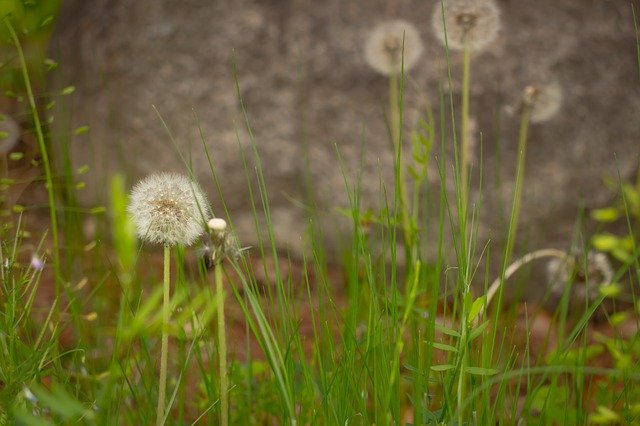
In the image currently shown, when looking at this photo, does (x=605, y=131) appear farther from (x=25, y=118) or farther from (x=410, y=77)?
(x=25, y=118)

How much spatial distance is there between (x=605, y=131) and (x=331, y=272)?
100 centimetres

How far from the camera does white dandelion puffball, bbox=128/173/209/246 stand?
46.5 inches

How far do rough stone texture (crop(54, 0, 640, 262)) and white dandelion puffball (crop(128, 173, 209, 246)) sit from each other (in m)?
1.29

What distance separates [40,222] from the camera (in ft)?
10.2

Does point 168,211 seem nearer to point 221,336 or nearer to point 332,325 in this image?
point 221,336

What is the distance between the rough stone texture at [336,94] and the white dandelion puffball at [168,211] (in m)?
1.29

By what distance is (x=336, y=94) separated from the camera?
2.64 m

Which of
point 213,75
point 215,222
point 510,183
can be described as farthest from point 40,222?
point 215,222

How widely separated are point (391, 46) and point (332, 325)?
902 mm

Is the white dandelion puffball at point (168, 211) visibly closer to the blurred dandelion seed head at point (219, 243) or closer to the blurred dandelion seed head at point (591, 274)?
the blurred dandelion seed head at point (219, 243)

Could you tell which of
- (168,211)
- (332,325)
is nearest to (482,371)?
(168,211)

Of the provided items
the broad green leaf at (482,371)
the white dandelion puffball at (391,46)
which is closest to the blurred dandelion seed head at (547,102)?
the white dandelion puffball at (391,46)

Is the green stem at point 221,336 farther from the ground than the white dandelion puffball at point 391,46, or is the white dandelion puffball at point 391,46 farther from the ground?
the white dandelion puffball at point 391,46

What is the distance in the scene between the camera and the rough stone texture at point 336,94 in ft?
8.45
